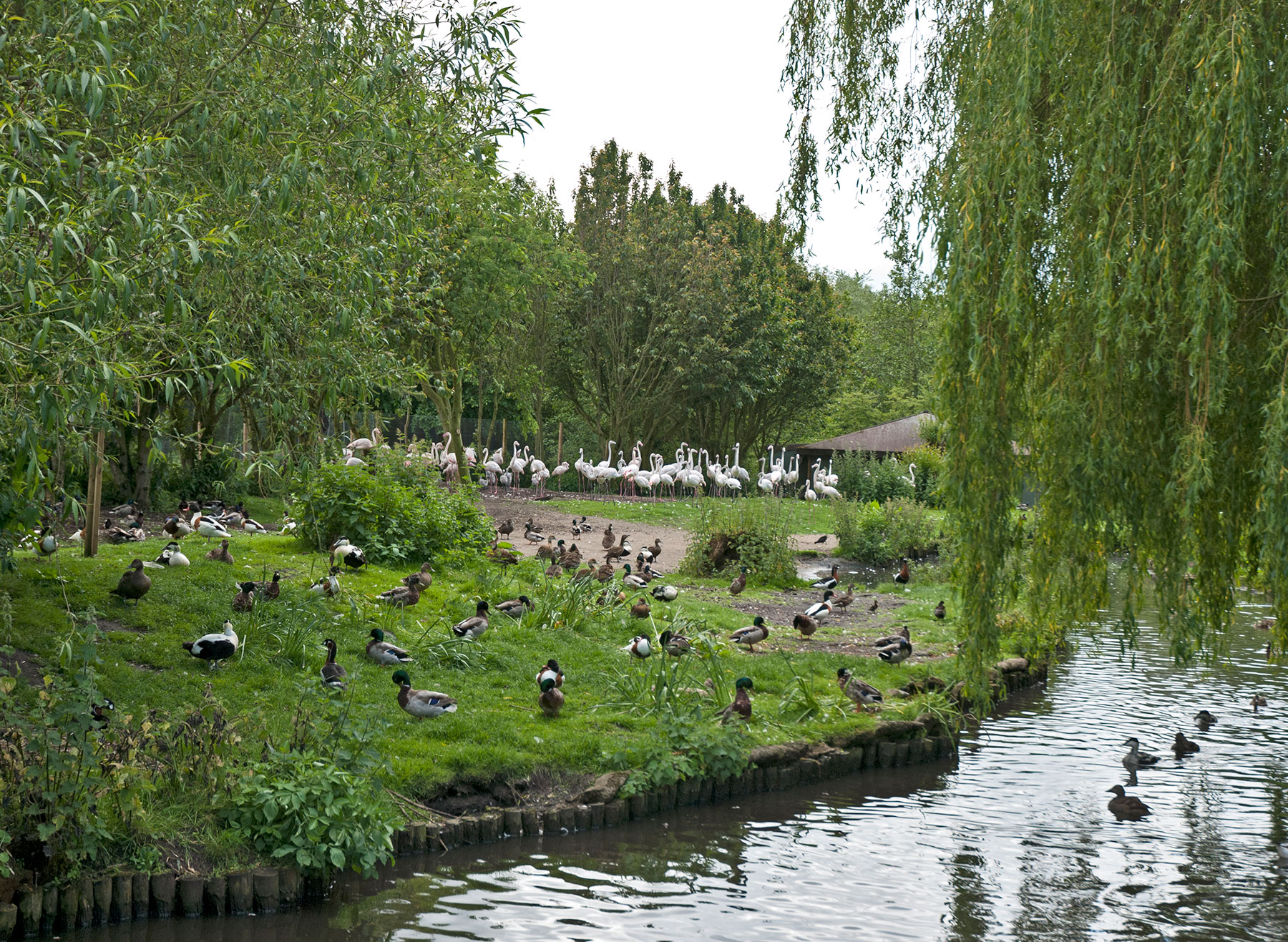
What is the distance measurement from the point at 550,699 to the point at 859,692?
11.4ft

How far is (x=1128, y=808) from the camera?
29.7 feet

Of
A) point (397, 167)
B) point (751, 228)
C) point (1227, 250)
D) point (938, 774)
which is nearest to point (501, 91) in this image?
point (397, 167)

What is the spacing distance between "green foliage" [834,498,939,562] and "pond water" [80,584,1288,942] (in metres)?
13.5

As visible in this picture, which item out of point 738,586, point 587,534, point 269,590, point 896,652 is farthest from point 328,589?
point 587,534

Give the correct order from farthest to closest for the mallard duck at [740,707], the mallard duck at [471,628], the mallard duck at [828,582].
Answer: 1. the mallard duck at [828,582]
2. the mallard duck at [471,628]
3. the mallard duck at [740,707]

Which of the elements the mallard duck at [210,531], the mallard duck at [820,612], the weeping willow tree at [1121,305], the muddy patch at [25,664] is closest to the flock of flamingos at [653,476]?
the mallard duck at [210,531]

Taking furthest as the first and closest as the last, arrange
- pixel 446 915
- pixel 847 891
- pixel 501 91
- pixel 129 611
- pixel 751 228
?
pixel 751 228
pixel 129 611
pixel 501 91
pixel 847 891
pixel 446 915

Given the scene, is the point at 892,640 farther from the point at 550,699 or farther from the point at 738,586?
the point at 550,699

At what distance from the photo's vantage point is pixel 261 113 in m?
6.95

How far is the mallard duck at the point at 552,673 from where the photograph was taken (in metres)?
9.93

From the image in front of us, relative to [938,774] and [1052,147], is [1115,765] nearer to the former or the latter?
[938,774]

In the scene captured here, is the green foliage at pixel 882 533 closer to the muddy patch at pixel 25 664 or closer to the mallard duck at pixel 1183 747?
the mallard duck at pixel 1183 747

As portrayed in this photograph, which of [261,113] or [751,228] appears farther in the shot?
[751,228]

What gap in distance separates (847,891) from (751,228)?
3651cm
